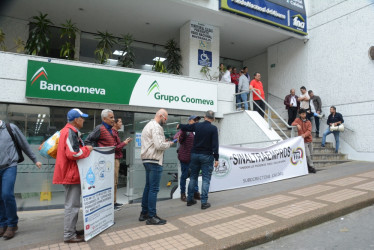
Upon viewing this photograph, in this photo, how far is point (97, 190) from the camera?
12.1 ft

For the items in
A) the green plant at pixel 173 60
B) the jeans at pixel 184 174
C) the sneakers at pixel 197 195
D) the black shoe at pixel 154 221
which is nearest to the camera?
the black shoe at pixel 154 221

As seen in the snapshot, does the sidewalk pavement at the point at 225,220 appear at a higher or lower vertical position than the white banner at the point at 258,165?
lower

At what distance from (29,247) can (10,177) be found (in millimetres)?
1042

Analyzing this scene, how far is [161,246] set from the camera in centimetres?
324

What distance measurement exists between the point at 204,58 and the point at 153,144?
7765mm

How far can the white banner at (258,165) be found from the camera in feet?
21.0

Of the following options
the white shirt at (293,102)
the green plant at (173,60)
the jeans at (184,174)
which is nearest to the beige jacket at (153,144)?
the jeans at (184,174)

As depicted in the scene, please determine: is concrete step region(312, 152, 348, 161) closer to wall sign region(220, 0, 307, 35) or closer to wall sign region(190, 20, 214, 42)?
wall sign region(220, 0, 307, 35)

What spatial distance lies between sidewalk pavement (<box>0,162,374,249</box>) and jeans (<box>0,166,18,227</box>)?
0.92ft

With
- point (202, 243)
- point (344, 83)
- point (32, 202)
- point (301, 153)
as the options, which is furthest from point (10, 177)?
point (344, 83)

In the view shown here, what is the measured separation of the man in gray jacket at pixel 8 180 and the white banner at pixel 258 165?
397cm

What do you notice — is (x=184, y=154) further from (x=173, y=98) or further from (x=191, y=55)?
(x=191, y=55)

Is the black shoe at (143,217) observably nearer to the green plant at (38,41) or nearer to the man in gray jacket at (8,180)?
the man in gray jacket at (8,180)

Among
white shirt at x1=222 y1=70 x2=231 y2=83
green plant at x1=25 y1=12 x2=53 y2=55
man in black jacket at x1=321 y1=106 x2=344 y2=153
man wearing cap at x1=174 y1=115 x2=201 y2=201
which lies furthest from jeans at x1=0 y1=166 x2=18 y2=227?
man in black jacket at x1=321 y1=106 x2=344 y2=153
